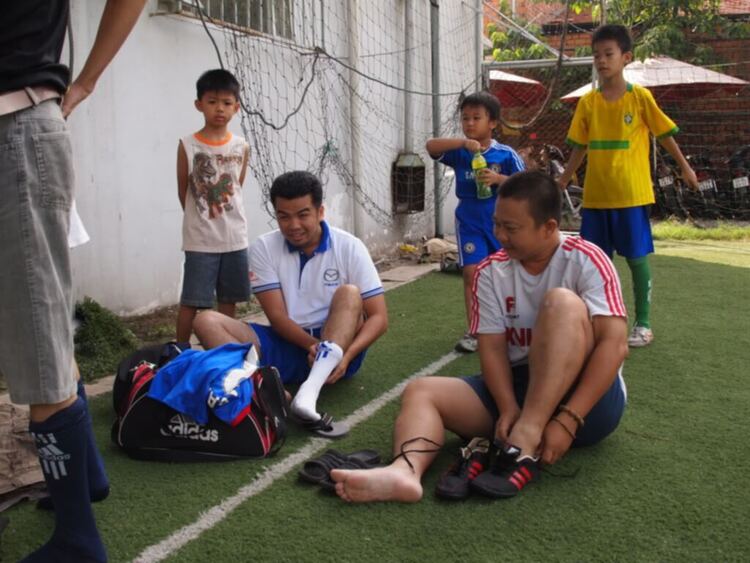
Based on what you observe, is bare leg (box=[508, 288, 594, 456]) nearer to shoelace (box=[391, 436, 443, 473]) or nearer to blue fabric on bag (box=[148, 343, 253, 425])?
shoelace (box=[391, 436, 443, 473])

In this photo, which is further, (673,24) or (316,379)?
(673,24)

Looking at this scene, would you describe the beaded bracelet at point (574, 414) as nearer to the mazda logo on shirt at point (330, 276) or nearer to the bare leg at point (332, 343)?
the bare leg at point (332, 343)

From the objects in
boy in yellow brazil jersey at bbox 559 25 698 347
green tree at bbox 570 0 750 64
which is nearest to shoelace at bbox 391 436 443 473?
boy in yellow brazil jersey at bbox 559 25 698 347

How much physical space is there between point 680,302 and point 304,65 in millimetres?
3420

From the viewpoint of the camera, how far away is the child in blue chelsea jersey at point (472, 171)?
15.3ft

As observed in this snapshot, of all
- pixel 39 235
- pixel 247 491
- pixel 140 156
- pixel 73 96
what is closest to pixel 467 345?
pixel 247 491

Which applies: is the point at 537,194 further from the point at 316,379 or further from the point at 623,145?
the point at 623,145

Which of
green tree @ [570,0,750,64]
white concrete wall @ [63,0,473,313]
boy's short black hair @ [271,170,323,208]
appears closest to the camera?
boy's short black hair @ [271,170,323,208]

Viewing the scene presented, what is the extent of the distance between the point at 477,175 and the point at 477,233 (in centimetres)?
33

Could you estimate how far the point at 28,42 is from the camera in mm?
1927

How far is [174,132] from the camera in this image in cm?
553

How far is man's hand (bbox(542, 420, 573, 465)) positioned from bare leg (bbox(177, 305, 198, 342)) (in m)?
2.14

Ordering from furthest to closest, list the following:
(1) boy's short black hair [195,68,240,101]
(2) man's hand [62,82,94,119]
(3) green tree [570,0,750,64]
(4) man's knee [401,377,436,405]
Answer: (3) green tree [570,0,750,64], (1) boy's short black hair [195,68,240,101], (4) man's knee [401,377,436,405], (2) man's hand [62,82,94,119]

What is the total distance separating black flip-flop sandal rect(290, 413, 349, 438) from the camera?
3234mm
